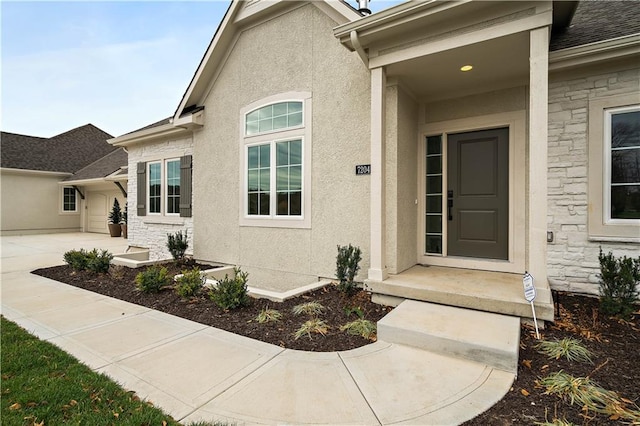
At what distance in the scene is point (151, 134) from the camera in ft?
29.1

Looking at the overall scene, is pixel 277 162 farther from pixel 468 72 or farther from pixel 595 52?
pixel 595 52

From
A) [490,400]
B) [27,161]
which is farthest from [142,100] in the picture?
[490,400]

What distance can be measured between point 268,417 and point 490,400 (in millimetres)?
1662

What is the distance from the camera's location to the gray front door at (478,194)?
5.06m

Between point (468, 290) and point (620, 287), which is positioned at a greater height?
point (620, 287)

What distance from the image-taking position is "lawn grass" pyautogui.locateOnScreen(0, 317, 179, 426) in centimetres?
215

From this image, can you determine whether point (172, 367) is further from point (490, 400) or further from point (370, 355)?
point (490, 400)

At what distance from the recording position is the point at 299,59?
19.9 feet

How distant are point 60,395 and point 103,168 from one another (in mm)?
17864

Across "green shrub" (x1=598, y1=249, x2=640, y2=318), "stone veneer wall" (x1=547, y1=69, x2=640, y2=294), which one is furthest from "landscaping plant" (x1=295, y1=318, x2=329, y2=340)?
"stone veneer wall" (x1=547, y1=69, x2=640, y2=294)

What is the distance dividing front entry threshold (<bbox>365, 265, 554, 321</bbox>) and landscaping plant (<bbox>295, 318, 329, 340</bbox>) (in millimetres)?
1065

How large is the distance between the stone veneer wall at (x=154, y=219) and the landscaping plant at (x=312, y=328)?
5.59 metres

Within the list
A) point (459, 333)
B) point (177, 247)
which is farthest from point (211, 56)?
point (459, 333)

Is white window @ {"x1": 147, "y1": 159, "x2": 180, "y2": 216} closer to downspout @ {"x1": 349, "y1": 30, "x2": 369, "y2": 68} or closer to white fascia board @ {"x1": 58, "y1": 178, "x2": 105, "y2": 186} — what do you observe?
downspout @ {"x1": 349, "y1": 30, "x2": 369, "y2": 68}
